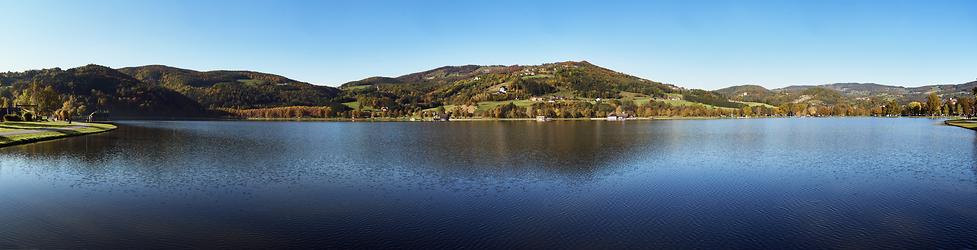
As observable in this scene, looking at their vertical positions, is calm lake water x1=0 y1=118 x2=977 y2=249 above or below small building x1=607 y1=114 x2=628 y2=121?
below

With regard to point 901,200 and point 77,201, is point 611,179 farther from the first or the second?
point 77,201

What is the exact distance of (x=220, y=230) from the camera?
1441 centimetres

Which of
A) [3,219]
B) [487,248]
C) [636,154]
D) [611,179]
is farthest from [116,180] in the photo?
[636,154]

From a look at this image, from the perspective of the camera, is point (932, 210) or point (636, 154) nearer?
point (932, 210)

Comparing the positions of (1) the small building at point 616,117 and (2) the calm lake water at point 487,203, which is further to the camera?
(1) the small building at point 616,117

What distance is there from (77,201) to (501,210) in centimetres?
1514

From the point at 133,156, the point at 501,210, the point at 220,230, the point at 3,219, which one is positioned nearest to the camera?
the point at 220,230

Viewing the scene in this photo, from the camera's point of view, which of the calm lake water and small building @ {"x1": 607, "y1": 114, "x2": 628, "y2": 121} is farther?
small building @ {"x1": 607, "y1": 114, "x2": 628, "y2": 121}

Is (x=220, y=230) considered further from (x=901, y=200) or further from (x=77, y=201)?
(x=901, y=200)

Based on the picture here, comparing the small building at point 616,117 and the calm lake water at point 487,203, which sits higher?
the small building at point 616,117

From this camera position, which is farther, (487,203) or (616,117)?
(616,117)

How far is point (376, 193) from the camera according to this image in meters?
21.0

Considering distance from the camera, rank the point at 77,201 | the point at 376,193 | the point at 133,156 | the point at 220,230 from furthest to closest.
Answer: the point at 133,156 < the point at 376,193 < the point at 77,201 < the point at 220,230

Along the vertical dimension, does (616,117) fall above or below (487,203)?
above
